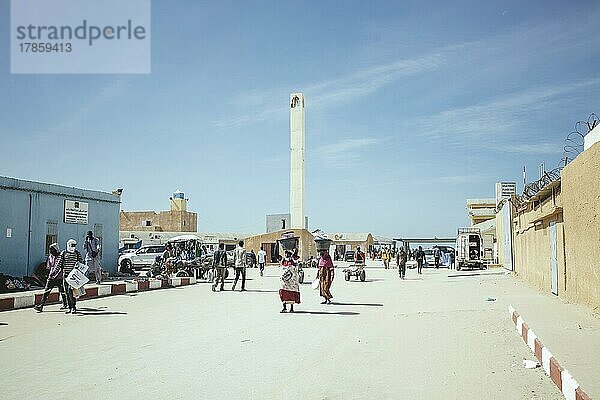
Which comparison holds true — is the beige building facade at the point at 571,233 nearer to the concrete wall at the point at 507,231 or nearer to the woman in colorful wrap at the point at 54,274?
the concrete wall at the point at 507,231

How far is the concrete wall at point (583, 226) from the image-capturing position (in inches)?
491

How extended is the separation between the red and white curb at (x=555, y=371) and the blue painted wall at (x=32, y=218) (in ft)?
62.0

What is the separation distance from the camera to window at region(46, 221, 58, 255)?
25.7m

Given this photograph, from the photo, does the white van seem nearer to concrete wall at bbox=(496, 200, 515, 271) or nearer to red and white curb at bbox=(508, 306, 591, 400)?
concrete wall at bbox=(496, 200, 515, 271)

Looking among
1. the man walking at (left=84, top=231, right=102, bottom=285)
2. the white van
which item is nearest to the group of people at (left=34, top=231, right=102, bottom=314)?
the man walking at (left=84, top=231, right=102, bottom=285)

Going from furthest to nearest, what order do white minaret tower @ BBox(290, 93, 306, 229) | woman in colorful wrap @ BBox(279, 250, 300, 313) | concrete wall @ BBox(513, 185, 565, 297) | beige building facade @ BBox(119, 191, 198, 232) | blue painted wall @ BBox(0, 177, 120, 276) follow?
beige building facade @ BBox(119, 191, 198, 232) < white minaret tower @ BBox(290, 93, 306, 229) < blue painted wall @ BBox(0, 177, 120, 276) < concrete wall @ BBox(513, 185, 565, 297) < woman in colorful wrap @ BBox(279, 250, 300, 313)

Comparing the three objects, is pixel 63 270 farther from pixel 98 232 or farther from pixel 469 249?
pixel 469 249

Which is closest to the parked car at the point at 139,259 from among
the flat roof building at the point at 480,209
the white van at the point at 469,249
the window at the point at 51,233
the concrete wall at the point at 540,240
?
the window at the point at 51,233

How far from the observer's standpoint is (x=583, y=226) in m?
13.6

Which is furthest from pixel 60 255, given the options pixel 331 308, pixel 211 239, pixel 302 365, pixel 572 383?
pixel 211 239

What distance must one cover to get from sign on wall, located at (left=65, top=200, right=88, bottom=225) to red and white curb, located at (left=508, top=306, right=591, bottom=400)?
21.1 m

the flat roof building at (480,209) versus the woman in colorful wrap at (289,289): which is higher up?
the flat roof building at (480,209)

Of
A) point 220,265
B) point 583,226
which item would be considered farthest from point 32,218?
point 583,226

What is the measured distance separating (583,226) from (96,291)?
1409 centimetres
